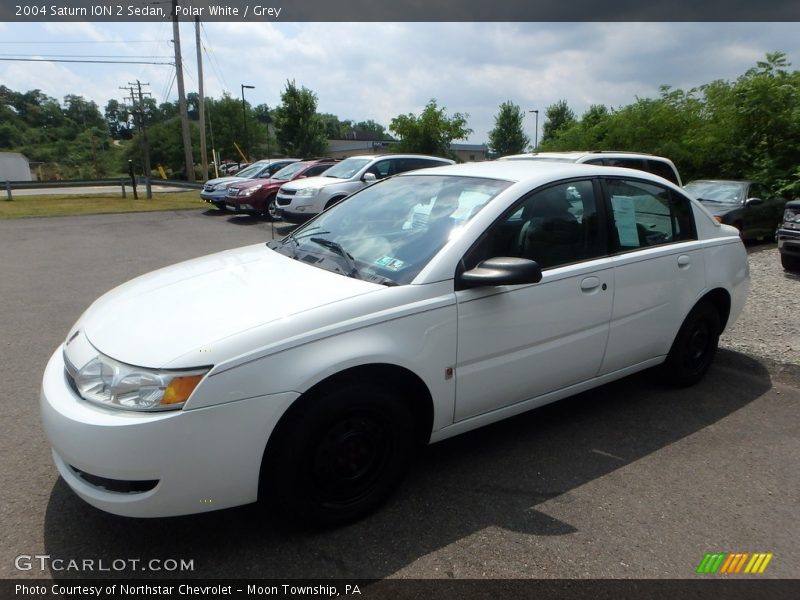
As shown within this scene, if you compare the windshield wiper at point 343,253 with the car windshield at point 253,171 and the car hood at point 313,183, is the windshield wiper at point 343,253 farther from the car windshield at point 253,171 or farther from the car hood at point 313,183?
the car windshield at point 253,171

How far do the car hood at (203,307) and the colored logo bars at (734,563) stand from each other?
1.89 m

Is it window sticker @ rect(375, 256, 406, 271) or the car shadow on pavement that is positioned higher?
window sticker @ rect(375, 256, 406, 271)

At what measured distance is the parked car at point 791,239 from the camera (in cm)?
842

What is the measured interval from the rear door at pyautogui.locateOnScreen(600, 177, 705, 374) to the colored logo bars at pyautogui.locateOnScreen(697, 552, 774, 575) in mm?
1296

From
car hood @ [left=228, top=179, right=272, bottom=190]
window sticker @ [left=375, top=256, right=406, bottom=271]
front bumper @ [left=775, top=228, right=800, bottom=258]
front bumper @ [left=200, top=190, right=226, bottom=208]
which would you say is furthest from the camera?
front bumper @ [left=200, top=190, right=226, bottom=208]

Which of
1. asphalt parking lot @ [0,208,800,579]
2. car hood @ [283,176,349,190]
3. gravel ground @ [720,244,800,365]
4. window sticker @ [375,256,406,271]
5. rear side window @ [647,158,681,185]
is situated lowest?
asphalt parking lot @ [0,208,800,579]

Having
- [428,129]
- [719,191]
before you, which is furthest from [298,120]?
[719,191]

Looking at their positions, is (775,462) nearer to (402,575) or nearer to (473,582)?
(473,582)

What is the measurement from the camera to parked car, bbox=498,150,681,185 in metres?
7.48

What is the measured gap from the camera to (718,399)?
4.10m

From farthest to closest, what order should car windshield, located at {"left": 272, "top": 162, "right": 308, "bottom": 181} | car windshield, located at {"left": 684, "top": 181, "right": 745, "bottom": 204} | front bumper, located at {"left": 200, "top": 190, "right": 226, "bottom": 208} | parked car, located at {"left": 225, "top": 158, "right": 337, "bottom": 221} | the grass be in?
the grass, front bumper, located at {"left": 200, "top": 190, "right": 226, "bottom": 208}, car windshield, located at {"left": 272, "top": 162, "right": 308, "bottom": 181}, parked car, located at {"left": 225, "top": 158, "right": 337, "bottom": 221}, car windshield, located at {"left": 684, "top": 181, "right": 745, "bottom": 204}

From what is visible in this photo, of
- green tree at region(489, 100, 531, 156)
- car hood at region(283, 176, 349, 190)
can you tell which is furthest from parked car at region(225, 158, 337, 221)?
green tree at region(489, 100, 531, 156)

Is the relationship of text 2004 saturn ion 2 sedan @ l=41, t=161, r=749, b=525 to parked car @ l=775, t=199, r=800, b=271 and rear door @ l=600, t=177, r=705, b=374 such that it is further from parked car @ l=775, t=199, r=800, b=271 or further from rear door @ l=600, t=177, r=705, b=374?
parked car @ l=775, t=199, r=800, b=271

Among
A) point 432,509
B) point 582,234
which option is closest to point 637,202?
point 582,234
